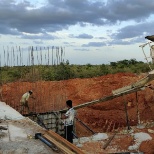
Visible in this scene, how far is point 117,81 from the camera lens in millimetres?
21234

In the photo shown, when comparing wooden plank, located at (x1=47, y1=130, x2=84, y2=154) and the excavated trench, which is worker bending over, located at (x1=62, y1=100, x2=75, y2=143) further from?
the excavated trench

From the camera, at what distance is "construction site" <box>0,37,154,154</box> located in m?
7.48

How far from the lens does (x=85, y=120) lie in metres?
15.5

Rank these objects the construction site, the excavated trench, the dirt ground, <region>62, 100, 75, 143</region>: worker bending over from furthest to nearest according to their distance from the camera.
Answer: the excavated trench → the dirt ground → <region>62, 100, 75, 143</region>: worker bending over → the construction site

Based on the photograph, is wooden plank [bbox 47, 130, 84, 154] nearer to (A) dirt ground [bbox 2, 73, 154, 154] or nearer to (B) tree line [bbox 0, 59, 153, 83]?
(A) dirt ground [bbox 2, 73, 154, 154]

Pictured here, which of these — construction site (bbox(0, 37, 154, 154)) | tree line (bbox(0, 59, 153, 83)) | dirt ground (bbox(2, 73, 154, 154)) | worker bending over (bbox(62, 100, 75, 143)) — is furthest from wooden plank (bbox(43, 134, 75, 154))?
tree line (bbox(0, 59, 153, 83))

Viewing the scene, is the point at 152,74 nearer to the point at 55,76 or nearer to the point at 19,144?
the point at 19,144

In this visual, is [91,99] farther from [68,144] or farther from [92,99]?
[68,144]

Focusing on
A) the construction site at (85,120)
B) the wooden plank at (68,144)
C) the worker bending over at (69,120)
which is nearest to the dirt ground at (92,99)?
the construction site at (85,120)

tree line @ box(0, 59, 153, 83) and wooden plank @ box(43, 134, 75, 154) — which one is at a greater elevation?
tree line @ box(0, 59, 153, 83)

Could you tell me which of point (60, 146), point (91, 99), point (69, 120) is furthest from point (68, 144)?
point (91, 99)

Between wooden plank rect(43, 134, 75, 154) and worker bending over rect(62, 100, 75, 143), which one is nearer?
wooden plank rect(43, 134, 75, 154)

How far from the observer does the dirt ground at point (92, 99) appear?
1401 cm

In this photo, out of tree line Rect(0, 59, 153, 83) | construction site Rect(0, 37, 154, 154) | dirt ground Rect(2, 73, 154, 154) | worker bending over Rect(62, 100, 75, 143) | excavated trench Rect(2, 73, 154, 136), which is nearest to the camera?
construction site Rect(0, 37, 154, 154)
